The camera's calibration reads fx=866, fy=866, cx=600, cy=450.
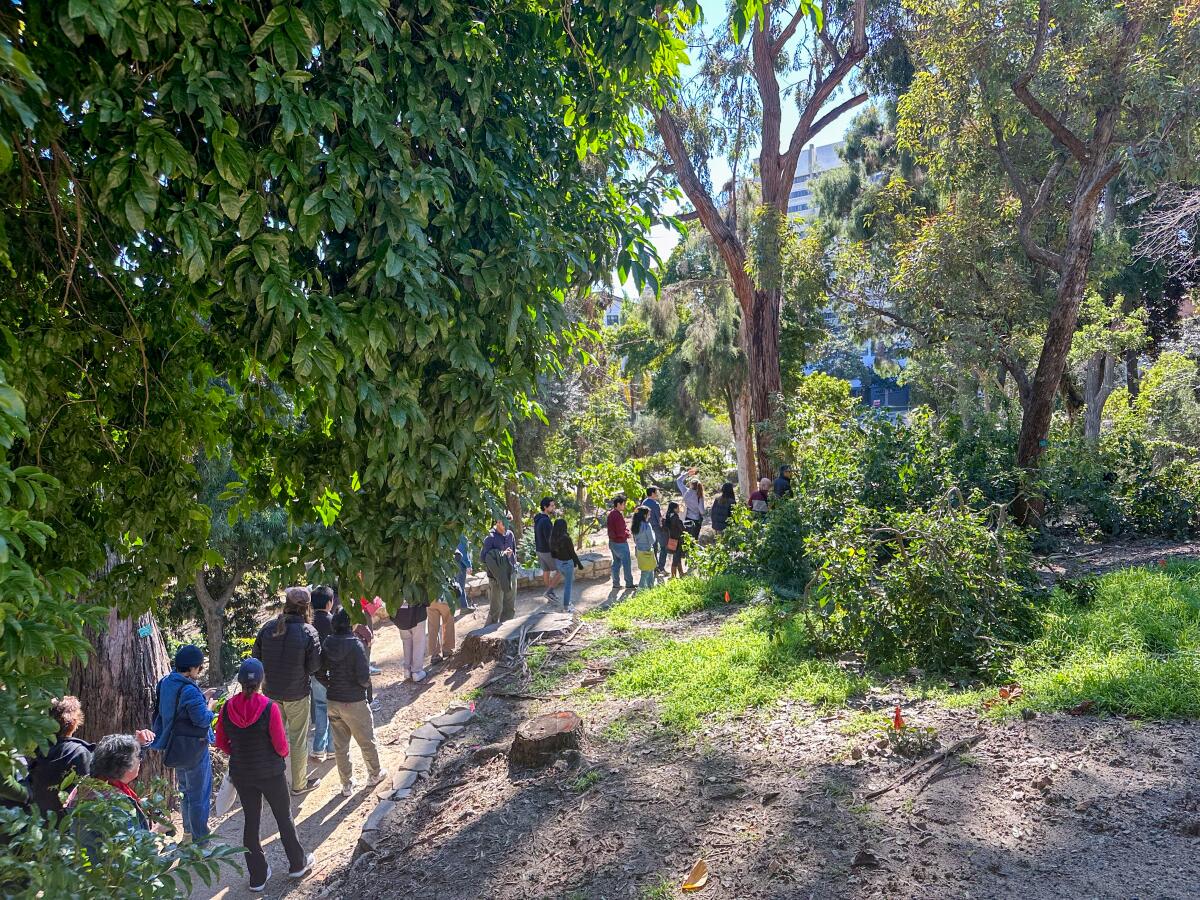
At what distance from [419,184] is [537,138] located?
116 centimetres

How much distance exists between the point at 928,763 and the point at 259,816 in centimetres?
426

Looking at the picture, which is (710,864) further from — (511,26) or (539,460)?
(539,460)

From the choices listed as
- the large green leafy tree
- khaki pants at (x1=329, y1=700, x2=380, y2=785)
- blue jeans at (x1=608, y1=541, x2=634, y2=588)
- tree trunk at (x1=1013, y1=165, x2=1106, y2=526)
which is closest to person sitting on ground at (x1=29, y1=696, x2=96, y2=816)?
the large green leafy tree

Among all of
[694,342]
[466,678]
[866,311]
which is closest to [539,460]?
[694,342]

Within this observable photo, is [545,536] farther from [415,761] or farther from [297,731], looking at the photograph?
[297,731]

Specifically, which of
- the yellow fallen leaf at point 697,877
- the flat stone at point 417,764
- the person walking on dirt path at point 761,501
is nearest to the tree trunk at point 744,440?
the person walking on dirt path at point 761,501

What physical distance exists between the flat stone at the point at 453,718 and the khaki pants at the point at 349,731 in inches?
27.4

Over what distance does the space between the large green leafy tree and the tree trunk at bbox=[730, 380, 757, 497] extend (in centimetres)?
1752

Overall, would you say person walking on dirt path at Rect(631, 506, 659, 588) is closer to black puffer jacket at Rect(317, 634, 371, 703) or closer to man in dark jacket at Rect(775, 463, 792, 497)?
man in dark jacket at Rect(775, 463, 792, 497)

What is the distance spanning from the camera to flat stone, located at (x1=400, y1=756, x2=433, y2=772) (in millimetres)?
6945

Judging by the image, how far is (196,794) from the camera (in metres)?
6.20

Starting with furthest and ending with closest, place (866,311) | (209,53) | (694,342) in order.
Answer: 1. (694,342)
2. (866,311)
3. (209,53)

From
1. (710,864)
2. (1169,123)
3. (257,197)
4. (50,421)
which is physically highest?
(1169,123)

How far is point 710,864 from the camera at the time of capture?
4.60m
